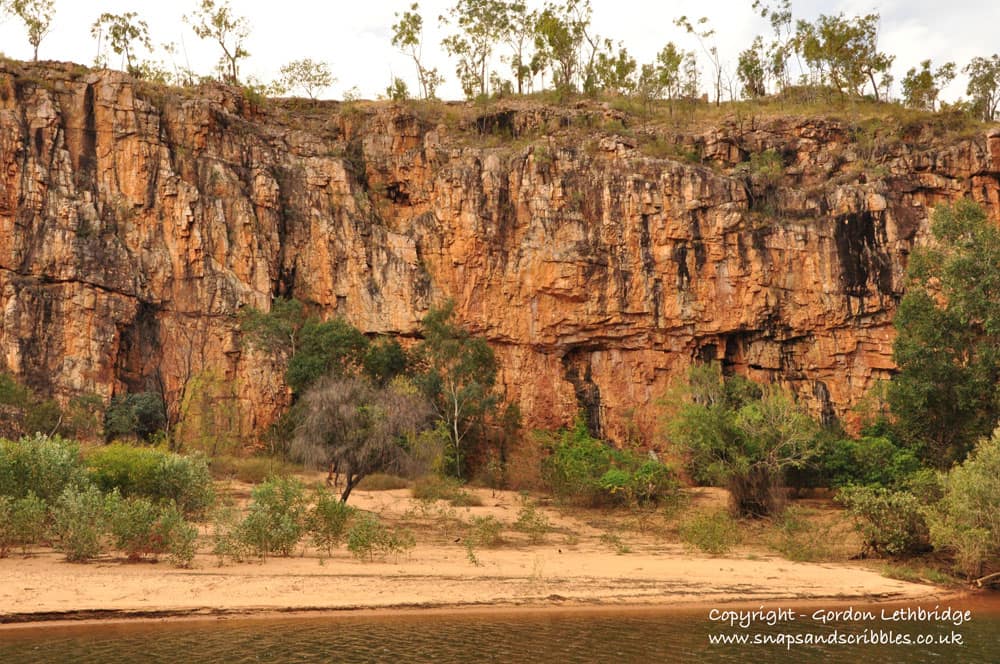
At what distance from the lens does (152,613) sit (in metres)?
15.1

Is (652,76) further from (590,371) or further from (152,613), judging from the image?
(152,613)

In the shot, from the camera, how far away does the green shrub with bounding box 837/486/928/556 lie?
21031mm

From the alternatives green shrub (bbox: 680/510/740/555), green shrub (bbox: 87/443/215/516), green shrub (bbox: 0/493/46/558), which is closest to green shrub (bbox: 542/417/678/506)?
green shrub (bbox: 680/510/740/555)

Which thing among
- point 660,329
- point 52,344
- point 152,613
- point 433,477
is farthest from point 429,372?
point 152,613

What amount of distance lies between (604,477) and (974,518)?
1314 cm

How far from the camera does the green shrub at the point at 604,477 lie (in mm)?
29172

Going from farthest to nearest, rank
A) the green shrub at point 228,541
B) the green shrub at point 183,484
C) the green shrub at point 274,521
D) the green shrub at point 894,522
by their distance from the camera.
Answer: the green shrub at point 894,522, the green shrub at point 183,484, the green shrub at point 274,521, the green shrub at point 228,541

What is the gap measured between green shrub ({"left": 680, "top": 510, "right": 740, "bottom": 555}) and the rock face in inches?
572

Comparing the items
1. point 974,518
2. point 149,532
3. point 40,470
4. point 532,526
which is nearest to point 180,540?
point 149,532

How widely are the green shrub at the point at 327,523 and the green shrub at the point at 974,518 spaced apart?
1414cm

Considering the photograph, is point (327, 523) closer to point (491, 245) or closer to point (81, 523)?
point (81, 523)

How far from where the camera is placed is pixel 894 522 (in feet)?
69.4

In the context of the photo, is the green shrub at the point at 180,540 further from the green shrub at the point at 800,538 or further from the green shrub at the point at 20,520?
the green shrub at the point at 800,538

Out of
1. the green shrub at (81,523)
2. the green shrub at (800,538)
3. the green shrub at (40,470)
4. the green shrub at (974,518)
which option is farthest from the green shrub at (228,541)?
the green shrub at (974,518)
